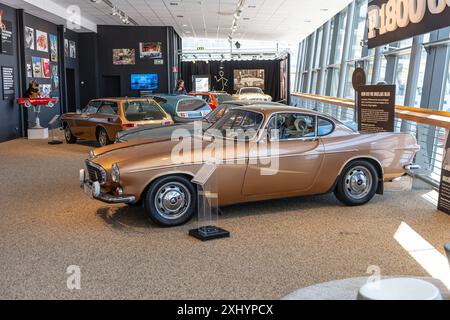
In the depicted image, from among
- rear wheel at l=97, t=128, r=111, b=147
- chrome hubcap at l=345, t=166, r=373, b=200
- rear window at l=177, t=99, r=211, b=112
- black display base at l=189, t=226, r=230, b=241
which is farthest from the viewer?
rear window at l=177, t=99, r=211, b=112

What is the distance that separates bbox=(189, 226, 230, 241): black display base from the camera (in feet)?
15.8

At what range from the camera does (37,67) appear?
49.6 feet

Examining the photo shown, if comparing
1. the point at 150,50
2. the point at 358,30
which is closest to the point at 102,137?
the point at 358,30

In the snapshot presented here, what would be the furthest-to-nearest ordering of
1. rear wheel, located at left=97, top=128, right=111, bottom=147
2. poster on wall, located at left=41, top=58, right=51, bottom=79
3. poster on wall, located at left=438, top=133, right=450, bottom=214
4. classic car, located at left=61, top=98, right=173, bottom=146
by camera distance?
poster on wall, located at left=41, top=58, right=51, bottom=79
rear wheel, located at left=97, top=128, right=111, bottom=147
classic car, located at left=61, top=98, right=173, bottom=146
poster on wall, located at left=438, top=133, right=450, bottom=214

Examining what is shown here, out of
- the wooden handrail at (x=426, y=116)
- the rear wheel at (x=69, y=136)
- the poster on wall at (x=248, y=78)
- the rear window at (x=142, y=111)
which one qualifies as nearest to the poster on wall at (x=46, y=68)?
the rear wheel at (x=69, y=136)

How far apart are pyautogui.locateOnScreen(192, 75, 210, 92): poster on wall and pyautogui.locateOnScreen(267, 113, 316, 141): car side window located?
19.0 meters

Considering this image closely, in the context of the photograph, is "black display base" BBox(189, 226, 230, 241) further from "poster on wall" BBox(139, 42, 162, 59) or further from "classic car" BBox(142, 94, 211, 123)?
"poster on wall" BBox(139, 42, 162, 59)

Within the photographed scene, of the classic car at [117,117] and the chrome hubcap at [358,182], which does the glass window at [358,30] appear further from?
the chrome hubcap at [358,182]

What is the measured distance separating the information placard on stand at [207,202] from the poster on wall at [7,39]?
10152mm

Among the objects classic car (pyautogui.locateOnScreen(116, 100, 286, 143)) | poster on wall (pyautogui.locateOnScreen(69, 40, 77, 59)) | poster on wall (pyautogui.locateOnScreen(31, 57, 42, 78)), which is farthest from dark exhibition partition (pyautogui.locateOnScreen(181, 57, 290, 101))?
classic car (pyautogui.locateOnScreen(116, 100, 286, 143))

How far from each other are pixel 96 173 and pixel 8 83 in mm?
9285

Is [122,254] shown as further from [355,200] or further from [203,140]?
[355,200]
